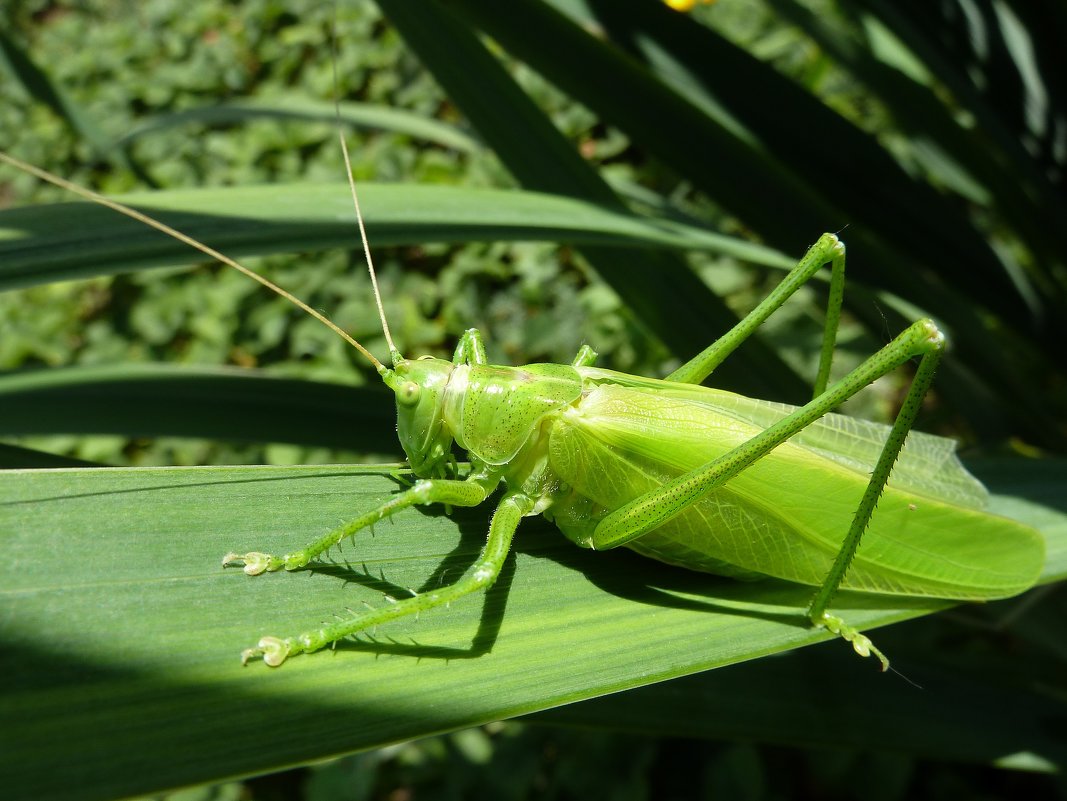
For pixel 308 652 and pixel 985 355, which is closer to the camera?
pixel 308 652

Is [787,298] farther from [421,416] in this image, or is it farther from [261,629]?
[261,629]

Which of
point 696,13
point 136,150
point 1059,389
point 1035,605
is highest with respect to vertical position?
point 136,150

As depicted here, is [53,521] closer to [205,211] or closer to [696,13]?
[205,211]

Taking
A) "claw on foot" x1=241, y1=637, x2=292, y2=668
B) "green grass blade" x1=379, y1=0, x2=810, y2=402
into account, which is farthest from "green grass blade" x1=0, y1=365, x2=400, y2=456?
"claw on foot" x1=241, y1=637, x2=292, y2=668

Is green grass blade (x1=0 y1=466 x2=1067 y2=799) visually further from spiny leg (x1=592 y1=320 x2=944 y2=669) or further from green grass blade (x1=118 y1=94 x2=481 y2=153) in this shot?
green grass blade (x1=118 y1=94 x2=481 y2=153)

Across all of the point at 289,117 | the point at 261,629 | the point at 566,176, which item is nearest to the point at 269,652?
the point at 261,629

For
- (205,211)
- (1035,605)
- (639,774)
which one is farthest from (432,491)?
(1035,605)

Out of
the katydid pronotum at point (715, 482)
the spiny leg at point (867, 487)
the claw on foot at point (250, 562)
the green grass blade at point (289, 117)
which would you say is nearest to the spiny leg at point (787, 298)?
the katydid pronotum at point (715, 482)
